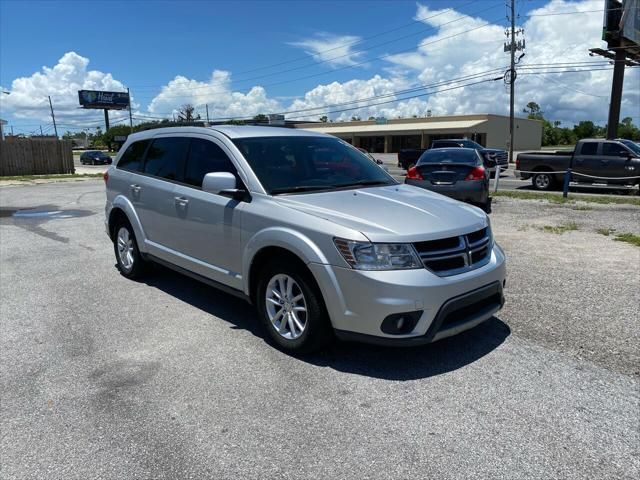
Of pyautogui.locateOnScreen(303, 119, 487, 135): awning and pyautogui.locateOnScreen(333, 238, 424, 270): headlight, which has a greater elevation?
pyautogui.locateOnScreen(303, 119, 487, 135): awning

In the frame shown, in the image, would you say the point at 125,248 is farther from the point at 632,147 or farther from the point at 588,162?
the point at 632,147

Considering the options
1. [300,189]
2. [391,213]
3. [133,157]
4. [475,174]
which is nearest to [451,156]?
[475,174]

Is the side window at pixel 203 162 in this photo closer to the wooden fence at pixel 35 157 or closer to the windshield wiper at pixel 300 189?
the windshield wiper at pixel 300 189

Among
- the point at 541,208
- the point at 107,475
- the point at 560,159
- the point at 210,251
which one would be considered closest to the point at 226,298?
the point at 210,251

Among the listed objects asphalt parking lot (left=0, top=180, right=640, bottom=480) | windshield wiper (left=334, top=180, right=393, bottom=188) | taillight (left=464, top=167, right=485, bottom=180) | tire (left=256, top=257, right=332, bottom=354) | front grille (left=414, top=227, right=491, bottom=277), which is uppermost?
windshield wiper (left=334, top=180, right=393, bottom=188)

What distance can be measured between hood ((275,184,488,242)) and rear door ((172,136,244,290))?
0.62 meters

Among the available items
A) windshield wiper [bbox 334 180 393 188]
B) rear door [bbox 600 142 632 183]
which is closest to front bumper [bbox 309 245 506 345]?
windshield wiper [bbox 334 180 393 188]

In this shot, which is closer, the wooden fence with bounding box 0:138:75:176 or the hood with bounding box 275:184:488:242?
the hood with bounding box 275:184:488:242

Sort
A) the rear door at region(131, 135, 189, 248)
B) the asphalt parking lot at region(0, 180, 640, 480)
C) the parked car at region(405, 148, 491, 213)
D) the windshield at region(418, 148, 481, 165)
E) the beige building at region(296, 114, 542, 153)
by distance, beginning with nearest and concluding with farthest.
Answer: the asphalt parking lot at region(0, 180, 640, 480)
the rear door at region(131, 135, 189, 248)
the parked car at region(405, 148, 491, 213)
the windshield at region(418, 148, 481, 165)
the beige building at region(296, 114, 542, 153)

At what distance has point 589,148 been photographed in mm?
16766

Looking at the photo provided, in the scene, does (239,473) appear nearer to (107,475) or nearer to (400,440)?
(107,475)

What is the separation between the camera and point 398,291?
3.50 metres

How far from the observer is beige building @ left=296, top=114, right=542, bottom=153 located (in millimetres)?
57469

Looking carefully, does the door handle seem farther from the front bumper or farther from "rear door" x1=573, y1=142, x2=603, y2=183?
"rear door" x1=573, y1=142, x2=603, y2=183
